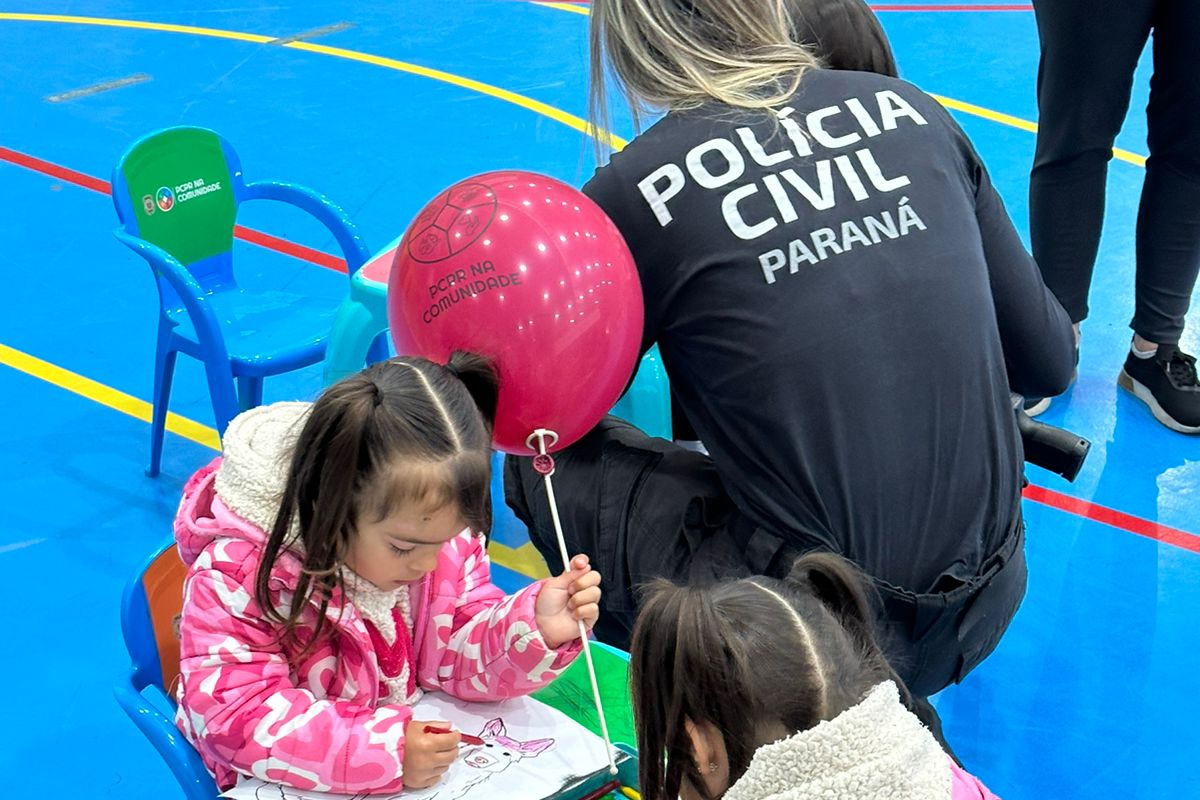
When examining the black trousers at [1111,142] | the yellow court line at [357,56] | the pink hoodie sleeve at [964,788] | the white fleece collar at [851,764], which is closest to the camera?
the white fleece collar at [851,764]

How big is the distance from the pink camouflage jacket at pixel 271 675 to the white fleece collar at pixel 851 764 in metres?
0.57

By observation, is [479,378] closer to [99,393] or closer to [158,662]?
[158,662]

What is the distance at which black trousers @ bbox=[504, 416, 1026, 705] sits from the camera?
70.5 inches

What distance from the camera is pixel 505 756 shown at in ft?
5.33

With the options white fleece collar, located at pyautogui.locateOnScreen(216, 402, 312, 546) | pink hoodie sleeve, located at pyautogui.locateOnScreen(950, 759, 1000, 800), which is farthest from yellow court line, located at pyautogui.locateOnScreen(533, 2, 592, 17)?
pink hoodie sleeve, located at pyautogui.locateOnScreen(950, 759, 1000, 800)

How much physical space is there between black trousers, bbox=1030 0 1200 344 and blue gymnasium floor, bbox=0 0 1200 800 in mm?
350

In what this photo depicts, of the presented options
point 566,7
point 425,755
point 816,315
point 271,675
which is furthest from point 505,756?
point 566,7

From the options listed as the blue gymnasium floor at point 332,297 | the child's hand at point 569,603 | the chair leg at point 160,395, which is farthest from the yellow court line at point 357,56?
the child's hand at point 569,603

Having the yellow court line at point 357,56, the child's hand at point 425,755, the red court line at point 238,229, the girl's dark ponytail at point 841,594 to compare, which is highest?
the girl's dark ponytail at point 841,594

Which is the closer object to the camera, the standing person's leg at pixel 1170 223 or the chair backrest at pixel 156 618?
the chair backrest at pixel 156 618

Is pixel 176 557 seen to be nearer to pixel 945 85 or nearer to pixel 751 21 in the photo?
pixel 751 21

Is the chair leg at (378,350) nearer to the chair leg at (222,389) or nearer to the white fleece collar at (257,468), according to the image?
the chair leg at (222,389)

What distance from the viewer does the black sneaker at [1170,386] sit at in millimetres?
3174

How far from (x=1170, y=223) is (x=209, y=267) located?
2326 millimetres
